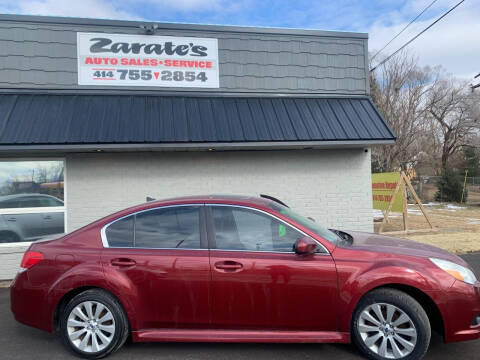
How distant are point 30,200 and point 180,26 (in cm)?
481

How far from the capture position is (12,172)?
689 centimetres

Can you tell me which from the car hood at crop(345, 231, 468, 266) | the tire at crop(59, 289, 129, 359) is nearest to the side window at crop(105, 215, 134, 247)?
the tire at crop(59, 289, 129, 359)

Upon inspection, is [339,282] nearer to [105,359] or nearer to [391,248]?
[391,248]

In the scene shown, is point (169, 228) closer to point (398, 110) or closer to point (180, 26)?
point (180, 26)

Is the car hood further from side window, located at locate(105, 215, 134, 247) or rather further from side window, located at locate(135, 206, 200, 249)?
side window, located at locate(105, 215, 134, 247)

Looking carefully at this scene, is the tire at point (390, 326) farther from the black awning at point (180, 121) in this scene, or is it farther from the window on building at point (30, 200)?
the window on building at point (30, 200)

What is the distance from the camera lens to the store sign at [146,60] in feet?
24.5

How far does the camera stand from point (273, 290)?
3.35 m

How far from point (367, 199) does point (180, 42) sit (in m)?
5.48

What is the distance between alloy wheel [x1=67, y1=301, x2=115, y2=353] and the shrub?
24.9 metres

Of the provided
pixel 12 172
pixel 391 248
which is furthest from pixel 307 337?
pixel 12 172

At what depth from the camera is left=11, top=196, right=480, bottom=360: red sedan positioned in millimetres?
3270

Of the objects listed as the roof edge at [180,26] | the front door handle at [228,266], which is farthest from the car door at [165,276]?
the roof edge at [180,26]

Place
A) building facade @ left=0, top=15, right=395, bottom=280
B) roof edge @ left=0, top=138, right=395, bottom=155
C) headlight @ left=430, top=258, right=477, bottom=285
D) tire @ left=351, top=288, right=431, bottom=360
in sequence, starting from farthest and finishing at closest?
1. building facade @ left=0, top=15, right=395, bottom=280
2. roof edge @ left=0, top=138, right=395, bottom=155
3. headlight @ left=430, top=258, right=477, bottom=285
4. tire @ left=351, top=288, right=431, bottom=360
